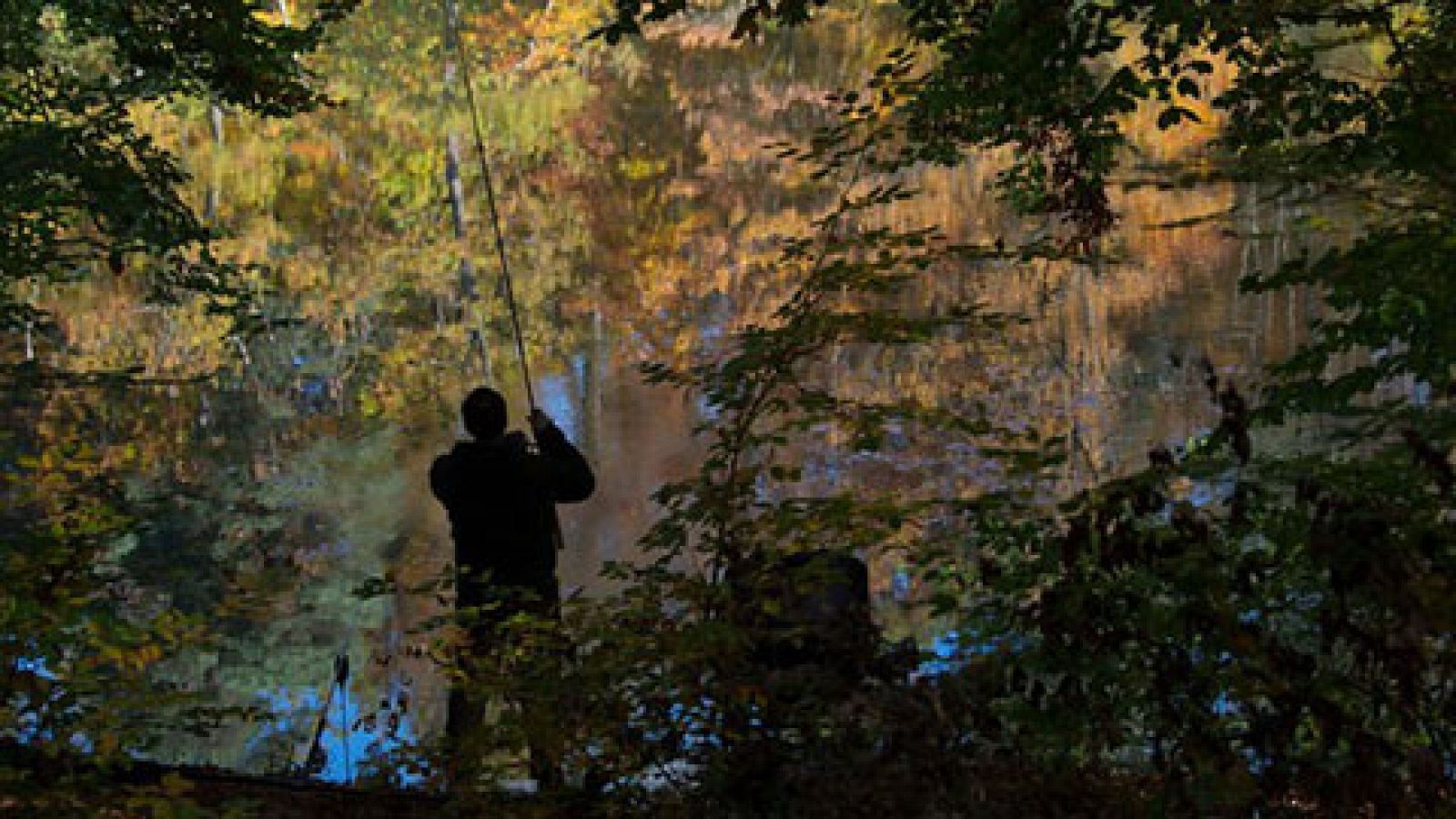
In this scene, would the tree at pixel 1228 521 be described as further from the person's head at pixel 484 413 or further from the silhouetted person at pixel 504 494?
the person's head at pixel 484 413

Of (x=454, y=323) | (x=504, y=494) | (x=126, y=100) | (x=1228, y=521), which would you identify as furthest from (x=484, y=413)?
(x=454, y=323)

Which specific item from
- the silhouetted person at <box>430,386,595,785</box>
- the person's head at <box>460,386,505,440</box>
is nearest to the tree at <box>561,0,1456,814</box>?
the silhouetted person at <box>430,386,595,785</box>

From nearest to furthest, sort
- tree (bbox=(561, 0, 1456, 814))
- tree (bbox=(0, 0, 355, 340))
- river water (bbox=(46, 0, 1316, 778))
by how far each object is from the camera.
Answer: tree (bbox=(561, 0, 1456, 814))
tree (bbox=(0, 0, 355, 340))
river water (bbox=(46, 0, 1316, 778))

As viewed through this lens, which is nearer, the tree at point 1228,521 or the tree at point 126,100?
the tree at point 1228,521

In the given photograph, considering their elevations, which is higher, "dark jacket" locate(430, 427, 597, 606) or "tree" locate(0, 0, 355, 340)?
"tree" locate(0, 0, 355, 340)

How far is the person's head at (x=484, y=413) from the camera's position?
17.0ft

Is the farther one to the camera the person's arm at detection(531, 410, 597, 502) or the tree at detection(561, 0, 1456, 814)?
the person's arm at detection(531, 410, 597, 502)

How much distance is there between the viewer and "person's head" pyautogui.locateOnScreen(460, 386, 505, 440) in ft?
17.0

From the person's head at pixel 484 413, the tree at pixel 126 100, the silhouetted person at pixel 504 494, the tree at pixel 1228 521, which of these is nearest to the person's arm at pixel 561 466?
the silhouetted person at pixel 504 494

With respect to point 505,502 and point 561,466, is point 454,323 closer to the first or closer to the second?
point 505,502

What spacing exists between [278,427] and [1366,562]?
18409 mm

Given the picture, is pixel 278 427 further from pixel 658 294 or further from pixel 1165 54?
pixel 1165 54

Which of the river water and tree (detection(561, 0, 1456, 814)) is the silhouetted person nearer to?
tree (detection(561, 0, 1456, 814))

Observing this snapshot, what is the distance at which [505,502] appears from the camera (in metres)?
5.25
